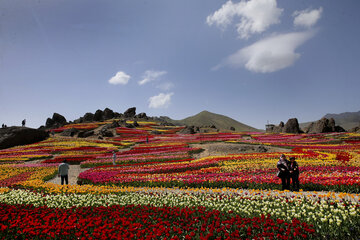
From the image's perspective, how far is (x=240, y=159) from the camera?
838 inches

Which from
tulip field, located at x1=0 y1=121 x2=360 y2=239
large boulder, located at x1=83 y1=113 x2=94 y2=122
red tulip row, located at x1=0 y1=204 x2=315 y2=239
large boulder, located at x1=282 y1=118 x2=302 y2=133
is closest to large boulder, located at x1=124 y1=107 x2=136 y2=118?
large boulder, located at x1=83 y1=113 x2=94 y2=122

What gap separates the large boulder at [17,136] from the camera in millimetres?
42406

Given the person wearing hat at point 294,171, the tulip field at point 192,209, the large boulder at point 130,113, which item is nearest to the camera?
the tulip field at point 192,209

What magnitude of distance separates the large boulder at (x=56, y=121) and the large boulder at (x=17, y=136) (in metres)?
55.3

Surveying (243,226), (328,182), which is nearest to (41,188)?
(243,226)

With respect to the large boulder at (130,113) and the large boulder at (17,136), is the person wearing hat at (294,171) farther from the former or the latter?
the large boulder at (130,113)

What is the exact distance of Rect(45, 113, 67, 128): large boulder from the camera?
327ft

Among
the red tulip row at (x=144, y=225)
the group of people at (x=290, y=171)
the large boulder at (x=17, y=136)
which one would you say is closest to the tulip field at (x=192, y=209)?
the red tulip row at (x=144, y=225)

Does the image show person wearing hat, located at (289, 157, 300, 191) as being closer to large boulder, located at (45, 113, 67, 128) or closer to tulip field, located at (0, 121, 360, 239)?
tulip field, located at (0, 121, 360, 239)

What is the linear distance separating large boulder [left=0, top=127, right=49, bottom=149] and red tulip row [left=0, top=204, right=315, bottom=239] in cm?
4336

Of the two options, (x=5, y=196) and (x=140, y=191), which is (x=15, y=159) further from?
(x=140, y=191)

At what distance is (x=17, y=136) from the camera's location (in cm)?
4441

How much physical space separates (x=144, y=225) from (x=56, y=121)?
11068 cm

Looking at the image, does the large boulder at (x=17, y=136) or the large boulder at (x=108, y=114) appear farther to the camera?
the large boulder at (x=108, y=114)
